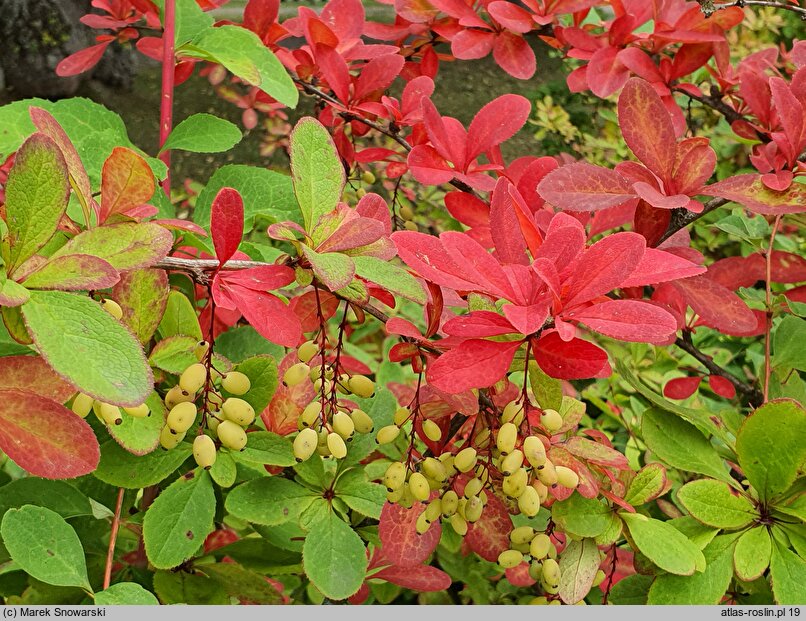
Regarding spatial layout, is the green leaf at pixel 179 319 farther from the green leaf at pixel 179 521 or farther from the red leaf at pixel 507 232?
the red leaf at pixel 507 232

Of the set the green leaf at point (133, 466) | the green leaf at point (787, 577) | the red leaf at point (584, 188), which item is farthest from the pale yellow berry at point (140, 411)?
the green leaf at point (787, 577)

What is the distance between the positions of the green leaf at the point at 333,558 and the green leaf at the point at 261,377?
99 millimetres

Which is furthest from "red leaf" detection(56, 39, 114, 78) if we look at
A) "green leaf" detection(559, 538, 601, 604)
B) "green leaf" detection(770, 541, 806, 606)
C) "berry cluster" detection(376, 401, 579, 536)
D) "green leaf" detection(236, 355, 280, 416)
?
"green leaf" detection(770, 541, 806, 606)

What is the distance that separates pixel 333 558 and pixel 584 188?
1.08ft

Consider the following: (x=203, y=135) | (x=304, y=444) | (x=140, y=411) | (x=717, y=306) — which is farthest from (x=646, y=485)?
(x=203, y=135)

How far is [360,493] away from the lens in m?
0.61

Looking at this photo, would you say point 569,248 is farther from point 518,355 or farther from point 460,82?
point 460,82

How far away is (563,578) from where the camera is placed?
0.58 m

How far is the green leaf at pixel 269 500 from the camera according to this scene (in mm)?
576

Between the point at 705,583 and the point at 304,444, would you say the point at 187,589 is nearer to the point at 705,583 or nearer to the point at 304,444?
the point at 304,444

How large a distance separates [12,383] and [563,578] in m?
0.39

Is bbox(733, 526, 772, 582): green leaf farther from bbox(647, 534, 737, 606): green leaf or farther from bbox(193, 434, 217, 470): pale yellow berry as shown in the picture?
bbox(193, 434, 217, 470): pale yellow berry

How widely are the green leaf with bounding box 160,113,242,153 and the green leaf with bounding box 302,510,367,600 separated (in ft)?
1.09

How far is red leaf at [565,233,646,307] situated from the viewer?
0.43m
